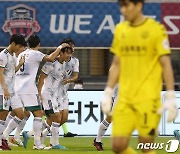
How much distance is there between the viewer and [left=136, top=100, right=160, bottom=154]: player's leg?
959cm

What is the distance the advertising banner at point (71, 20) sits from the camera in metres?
25.4

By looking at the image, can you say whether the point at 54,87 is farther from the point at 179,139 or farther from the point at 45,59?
the point at 179,139

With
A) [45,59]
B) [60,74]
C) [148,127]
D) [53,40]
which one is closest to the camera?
[148,127]

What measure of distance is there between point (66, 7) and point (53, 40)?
1025 millimetres

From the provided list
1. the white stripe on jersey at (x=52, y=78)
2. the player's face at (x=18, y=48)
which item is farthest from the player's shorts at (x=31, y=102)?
the player's face at (x=18, y=48)

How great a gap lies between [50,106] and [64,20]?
327 inches

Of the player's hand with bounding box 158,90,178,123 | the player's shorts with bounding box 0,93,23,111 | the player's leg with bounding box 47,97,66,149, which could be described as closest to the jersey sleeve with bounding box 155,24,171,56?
the player's hand with bounding box 158,90,178,123

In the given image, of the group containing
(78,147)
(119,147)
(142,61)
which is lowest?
(78,147)

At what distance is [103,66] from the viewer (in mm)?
28844

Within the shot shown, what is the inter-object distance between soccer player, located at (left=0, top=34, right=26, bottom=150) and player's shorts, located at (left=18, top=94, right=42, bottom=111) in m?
0.14

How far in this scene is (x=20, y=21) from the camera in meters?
25.4

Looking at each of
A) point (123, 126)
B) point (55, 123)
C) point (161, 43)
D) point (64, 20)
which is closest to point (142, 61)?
point (161, 43)

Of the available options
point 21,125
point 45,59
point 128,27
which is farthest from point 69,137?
point 128,27

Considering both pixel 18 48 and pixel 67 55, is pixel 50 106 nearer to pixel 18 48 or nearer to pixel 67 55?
pixel 67 55
